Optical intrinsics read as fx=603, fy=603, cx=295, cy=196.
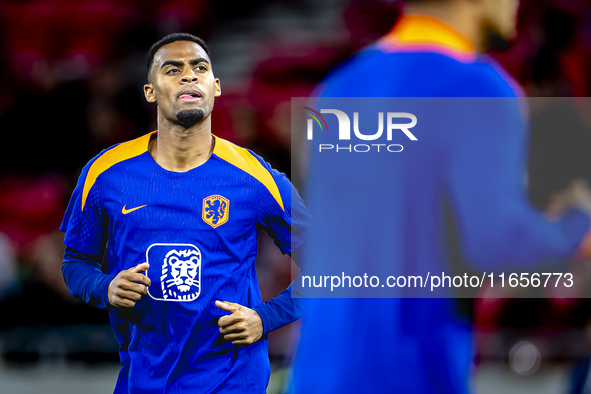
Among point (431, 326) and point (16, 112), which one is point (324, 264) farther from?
point (16, 112)

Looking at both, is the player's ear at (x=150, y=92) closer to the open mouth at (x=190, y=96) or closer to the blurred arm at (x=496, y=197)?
the open mouth at (x=190, y=96)

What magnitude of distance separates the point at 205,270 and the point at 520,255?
72cm

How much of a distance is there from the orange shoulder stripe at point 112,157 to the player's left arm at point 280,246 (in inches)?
12.2

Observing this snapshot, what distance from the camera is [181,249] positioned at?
4.42ft

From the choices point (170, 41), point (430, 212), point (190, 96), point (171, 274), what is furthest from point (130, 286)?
point (430, 212)

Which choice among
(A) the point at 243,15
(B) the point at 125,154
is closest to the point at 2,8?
(A) the point at 243,15

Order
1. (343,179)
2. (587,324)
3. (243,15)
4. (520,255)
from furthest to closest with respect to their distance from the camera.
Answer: (243,15)
(587,324)
(343,179)
(520,255)

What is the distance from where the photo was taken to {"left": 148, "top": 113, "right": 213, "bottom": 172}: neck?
1.39m

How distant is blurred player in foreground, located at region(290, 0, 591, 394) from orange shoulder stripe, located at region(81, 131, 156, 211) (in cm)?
55

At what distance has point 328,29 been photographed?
4699 mm

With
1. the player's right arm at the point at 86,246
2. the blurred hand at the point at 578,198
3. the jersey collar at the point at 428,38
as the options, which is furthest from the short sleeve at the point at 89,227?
the blurred hand at the point at 578,198

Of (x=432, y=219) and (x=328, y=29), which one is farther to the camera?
(x=328, y=29)

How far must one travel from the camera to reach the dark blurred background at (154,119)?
282 centimetres

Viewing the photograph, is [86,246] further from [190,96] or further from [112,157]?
[190,96]
